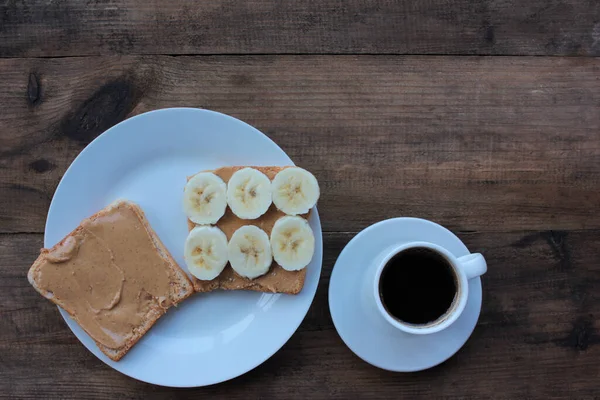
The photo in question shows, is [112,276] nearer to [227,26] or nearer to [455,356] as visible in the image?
[227,26]

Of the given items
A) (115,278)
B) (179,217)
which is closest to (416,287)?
(179,217)

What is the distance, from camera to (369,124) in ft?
5.00

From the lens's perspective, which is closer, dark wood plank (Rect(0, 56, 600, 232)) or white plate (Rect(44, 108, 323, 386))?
white plate (Rect(44, 108, 323, 386))

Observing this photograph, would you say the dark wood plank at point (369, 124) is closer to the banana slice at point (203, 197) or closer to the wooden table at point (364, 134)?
the wooden table at point (364, 134)

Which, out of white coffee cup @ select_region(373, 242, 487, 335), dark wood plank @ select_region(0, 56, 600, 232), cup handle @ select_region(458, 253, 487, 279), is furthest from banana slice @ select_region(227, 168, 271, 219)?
cup handle @ select_region(458, 253, 487, 279)

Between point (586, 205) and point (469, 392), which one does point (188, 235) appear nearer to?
point (469, 392)

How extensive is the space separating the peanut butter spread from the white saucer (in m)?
0.46

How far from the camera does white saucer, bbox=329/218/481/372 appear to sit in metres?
1.37

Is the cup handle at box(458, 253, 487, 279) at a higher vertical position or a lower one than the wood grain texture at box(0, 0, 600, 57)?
lower

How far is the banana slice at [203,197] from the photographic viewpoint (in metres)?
1.37

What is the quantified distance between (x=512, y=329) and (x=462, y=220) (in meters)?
0.35

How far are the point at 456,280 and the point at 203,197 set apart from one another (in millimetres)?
664

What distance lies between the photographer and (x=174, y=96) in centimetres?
151

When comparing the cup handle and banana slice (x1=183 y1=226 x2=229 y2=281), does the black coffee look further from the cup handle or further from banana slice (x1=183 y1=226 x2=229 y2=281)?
banana slice (x1=183 y1=226 x2=229 y2=281)
